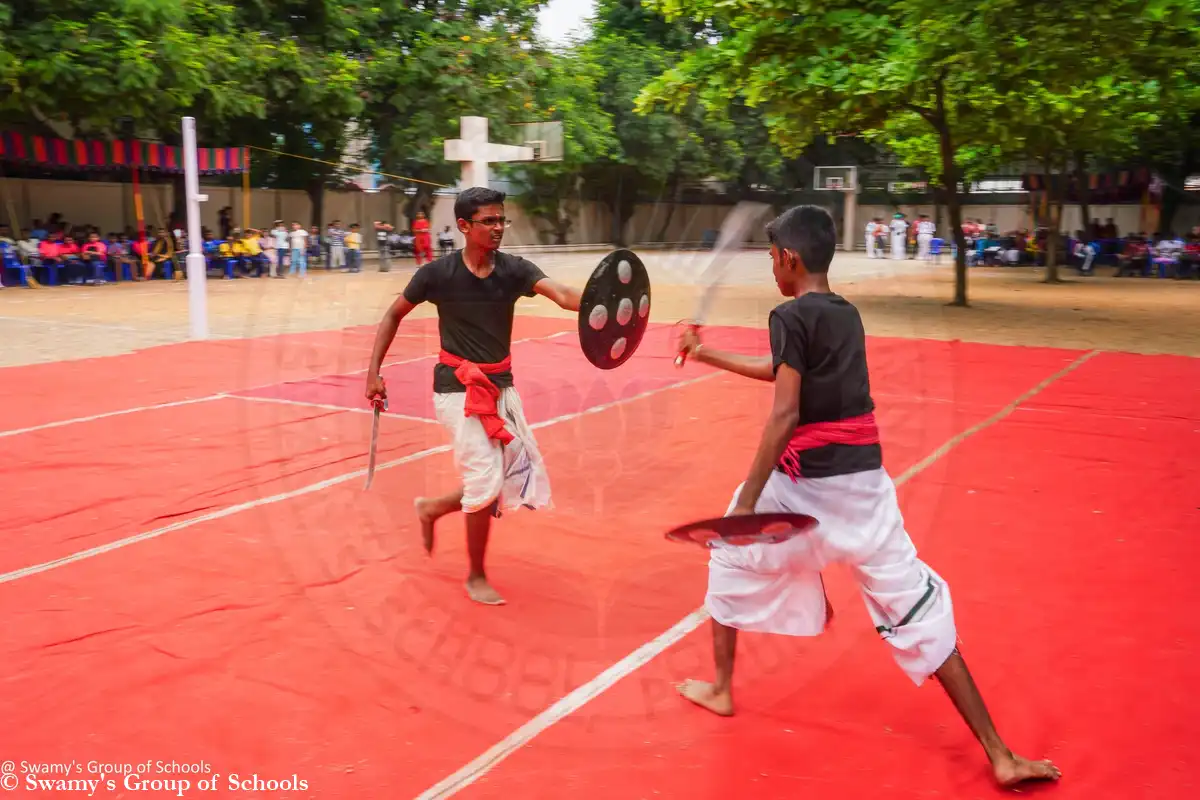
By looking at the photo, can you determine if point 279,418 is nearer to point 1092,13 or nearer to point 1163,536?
point 1163,536

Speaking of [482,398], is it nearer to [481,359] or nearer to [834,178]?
[481,359]

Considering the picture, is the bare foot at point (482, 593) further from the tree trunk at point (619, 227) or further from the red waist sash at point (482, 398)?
the tree trunk at point (619, 227)

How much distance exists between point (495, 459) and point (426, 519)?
2.41 ft

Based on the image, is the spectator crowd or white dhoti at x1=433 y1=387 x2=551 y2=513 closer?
white dhoti at x1=433 y1=387 x2=551 y2=513

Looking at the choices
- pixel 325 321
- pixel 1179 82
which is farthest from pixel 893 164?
pixel 325 321

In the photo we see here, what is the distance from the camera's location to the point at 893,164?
50.2 m

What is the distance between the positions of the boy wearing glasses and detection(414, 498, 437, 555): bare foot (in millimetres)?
433

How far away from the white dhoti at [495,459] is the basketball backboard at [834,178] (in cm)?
4279

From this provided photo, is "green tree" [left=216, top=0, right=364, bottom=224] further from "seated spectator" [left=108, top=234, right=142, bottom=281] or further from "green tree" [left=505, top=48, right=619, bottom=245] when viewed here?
"green tree" [left=505, top=48, right=619, bottom=245]

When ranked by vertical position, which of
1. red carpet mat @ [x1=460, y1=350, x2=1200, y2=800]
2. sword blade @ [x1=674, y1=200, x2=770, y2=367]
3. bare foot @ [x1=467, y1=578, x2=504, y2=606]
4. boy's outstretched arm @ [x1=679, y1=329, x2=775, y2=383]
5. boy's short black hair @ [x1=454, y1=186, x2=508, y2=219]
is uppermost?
boy's short black hair @ [x1=454, y1=186, x2=508, y2=219]

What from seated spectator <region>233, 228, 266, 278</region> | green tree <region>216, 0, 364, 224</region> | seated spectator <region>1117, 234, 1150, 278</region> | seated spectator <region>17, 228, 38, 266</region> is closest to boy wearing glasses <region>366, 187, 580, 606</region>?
seated spectator <region>17, 228, 38, 266</region>

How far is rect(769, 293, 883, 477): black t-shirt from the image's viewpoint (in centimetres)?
323

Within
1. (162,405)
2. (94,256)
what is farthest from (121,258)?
(162,405)

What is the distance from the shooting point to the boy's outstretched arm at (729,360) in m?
3.45
